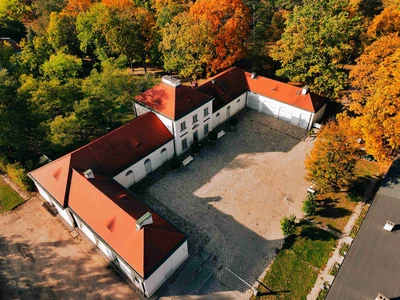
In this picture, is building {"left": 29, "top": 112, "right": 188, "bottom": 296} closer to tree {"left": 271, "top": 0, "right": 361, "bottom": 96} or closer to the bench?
the bench

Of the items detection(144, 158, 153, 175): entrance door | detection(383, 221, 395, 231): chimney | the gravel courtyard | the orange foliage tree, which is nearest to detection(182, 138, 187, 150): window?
the gravel courtyard

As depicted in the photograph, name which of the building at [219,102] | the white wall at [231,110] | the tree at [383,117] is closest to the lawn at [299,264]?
the tree at [383,117]

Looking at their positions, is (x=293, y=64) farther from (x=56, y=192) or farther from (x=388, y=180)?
(x=56, y=192)

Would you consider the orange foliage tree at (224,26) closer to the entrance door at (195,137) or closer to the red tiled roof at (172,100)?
the red tiled roof at (172,100)

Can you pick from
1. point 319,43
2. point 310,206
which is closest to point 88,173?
point 310,206

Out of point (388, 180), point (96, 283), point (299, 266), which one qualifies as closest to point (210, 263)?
point (299, 266)

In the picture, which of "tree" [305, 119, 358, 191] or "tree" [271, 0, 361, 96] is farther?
"tree" [271, 0, 361, 96]
